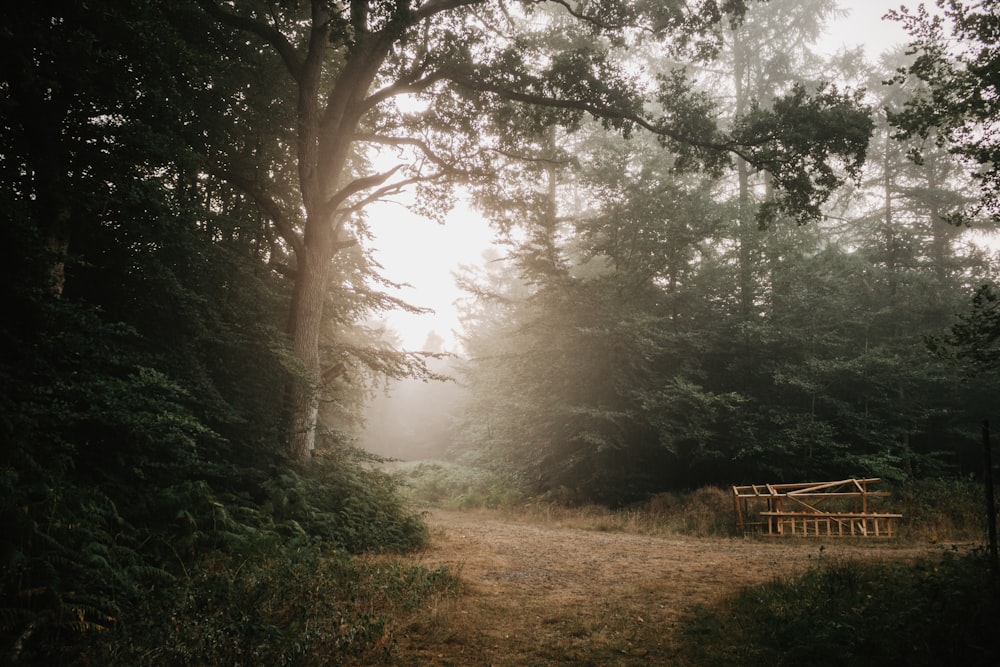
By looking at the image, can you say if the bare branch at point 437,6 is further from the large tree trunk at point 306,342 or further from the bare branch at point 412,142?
the large tree trunk at point 306,342

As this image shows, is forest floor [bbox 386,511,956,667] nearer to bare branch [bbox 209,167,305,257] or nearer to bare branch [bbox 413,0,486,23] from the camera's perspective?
bare branch [bbox 209,167,305,257]

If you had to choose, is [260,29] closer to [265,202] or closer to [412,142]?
[265,202]

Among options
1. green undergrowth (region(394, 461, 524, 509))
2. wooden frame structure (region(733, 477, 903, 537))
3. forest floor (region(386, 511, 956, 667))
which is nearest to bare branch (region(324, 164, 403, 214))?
forest floor (region(386, 511, 956, 667))

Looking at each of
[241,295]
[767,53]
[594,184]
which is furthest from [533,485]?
[767,53]

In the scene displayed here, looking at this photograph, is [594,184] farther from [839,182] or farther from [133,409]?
[133,409]

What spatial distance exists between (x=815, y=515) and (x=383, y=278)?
39.1 ft

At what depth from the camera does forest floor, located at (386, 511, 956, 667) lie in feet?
14.7

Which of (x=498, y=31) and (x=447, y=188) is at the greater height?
(x=498, y=31)

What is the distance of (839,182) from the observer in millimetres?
8656

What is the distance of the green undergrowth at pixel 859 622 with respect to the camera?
12.0ft

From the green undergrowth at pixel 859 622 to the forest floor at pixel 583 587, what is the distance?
38cm

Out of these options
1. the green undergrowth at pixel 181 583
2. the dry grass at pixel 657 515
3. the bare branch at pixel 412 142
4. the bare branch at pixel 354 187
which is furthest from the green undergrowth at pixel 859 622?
the bare branch at pixel 412 142

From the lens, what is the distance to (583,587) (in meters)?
6.48

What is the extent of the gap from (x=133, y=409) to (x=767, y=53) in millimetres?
25369
